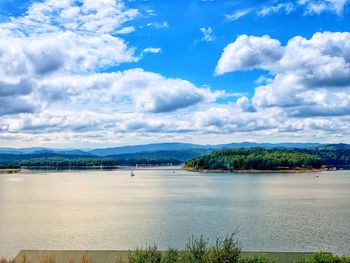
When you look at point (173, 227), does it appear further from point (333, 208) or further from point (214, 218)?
point (333, 208)

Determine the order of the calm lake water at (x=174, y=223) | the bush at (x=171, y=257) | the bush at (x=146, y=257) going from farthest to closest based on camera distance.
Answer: the calm lake water at (x=174, y=223) < the bush at (x=171, y=257) < the bush at (x=146, y=257)

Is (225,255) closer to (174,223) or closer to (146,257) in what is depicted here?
(146,257)

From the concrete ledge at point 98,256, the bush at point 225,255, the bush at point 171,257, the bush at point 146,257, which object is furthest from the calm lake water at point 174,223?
the bush at point 146,257

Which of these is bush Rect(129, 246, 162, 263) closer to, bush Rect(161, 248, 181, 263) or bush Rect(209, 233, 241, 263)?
bush Rect(161, 248, 181, 263)

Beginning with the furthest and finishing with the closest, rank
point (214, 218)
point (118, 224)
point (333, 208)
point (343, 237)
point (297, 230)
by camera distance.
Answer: point (333, 208)
point (214, 218)
point (118, 224)
point (297, 230)
point (343, 237)

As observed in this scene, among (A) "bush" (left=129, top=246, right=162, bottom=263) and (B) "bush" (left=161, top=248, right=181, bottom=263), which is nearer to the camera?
(A) "bush" (left=129, top=246, right=162, bottom=263)

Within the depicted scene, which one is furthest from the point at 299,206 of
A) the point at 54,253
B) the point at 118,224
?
the point at 54,253

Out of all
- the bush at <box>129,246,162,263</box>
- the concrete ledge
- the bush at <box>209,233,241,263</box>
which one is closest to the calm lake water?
the concrete ledge

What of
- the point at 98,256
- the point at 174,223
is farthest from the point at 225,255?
the point at 174,223

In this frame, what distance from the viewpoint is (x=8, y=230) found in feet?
165

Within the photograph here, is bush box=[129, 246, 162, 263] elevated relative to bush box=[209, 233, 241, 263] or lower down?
lower down

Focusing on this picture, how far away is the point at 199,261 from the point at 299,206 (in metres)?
51.0

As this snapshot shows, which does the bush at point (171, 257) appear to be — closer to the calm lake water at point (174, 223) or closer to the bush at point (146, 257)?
the bush at point (146, 257)

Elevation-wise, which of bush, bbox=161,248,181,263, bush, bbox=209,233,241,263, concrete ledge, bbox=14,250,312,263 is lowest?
concrete ledge, bbox=14,250,312,263
